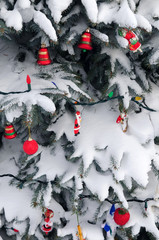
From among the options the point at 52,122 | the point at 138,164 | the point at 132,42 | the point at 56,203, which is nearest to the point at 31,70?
the point at 52,122

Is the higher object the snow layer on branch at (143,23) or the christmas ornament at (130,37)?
the snow layer on branch at (143,23)

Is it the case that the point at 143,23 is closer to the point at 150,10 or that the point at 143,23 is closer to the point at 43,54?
the point at 150,10

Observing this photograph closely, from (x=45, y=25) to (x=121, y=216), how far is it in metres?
1.77

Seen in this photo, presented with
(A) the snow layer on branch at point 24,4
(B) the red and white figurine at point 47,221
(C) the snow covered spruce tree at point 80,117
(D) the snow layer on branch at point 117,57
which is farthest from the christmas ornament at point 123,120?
(A) the snow layer on branch at point 24,4

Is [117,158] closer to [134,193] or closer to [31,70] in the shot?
[134,193]

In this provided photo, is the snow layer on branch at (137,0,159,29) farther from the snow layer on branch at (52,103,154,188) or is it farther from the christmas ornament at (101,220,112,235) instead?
the christmas ornament at (101,220,112,235)

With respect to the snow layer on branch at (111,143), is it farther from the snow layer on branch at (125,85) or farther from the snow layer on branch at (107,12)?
the snow layer on branch at (107,12)

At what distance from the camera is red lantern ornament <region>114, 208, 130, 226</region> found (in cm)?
219

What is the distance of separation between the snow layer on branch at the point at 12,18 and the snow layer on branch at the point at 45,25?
0.13 metres

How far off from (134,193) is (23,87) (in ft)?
5.13

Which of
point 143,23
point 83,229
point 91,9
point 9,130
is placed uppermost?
point 91,9

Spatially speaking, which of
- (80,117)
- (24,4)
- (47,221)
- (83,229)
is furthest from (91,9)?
(83,229)

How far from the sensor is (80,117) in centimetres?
202

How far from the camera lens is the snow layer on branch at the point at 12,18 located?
1629 millimetres
